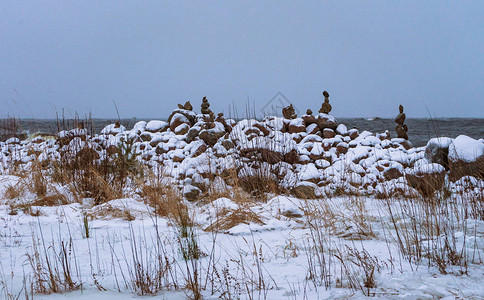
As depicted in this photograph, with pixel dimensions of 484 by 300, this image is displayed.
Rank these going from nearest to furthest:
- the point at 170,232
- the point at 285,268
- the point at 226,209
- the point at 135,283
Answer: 1. the point at 135,283
2. the point at 285,268
3. the point at 170,232
4. the point at 226,209

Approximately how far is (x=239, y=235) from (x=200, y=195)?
189 centimetres

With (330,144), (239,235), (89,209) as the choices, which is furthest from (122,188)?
(330,144)

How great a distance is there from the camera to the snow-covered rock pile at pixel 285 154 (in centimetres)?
559

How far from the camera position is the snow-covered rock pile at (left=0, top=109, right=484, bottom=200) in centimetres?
559

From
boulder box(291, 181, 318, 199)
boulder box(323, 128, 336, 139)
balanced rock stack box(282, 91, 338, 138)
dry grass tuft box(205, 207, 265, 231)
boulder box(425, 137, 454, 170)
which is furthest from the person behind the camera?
balanced rock stack box(282, 91, 338, 138)

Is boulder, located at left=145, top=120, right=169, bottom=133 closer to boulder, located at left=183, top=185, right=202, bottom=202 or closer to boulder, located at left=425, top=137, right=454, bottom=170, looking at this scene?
boulder, located at left=183, top=185, right=202, bottom=202

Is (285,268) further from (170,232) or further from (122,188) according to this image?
(122,188)

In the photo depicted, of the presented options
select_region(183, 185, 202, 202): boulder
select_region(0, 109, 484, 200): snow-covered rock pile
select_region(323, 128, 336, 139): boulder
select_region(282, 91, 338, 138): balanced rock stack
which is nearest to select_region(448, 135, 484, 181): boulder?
select_region(0, 109, 484, 200): snow-covered rock pile

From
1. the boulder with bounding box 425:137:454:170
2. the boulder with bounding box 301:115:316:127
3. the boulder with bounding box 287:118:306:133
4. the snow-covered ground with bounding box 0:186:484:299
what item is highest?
the boulder with bounding box 301:115:316:127

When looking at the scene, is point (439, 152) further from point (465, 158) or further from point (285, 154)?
point (285, 154)

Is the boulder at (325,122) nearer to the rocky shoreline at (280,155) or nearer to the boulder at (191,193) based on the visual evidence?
the rocky shoreline at (280,155)

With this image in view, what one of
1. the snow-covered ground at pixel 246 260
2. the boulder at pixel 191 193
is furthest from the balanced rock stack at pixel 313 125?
the snow-covered ground at pixel 246 260

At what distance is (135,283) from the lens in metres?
2.24

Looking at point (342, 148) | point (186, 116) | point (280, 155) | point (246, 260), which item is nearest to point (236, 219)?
point (246, 260)
